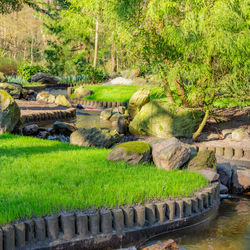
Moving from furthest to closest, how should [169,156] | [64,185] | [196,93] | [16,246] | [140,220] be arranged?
[196,93] < [169,156] < [64,185] < [140,220] < [16,246]

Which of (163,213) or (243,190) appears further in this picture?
(243,190)

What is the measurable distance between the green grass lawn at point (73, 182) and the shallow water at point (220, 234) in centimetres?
63

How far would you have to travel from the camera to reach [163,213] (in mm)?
5742

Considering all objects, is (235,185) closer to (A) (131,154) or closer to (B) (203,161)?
(B) (203,161)

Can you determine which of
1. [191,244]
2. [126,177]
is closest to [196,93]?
[126,177]

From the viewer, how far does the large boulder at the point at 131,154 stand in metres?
7.55

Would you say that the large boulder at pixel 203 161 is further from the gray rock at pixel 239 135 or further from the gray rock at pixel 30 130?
the gray rock at pixel 30 130

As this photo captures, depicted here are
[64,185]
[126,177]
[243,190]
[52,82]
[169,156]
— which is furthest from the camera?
[52,82]

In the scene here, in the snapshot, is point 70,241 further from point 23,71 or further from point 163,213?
point 23,71

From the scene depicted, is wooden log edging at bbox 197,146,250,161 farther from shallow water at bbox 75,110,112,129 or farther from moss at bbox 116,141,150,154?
shallow water at bbox 75,110,112,129

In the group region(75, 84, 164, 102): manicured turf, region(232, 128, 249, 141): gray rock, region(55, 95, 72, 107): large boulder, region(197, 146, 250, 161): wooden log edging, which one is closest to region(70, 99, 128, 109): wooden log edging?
region(75, 84, 164, 102): manicured turf

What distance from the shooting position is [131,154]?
7.57 metres

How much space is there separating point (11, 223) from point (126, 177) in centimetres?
231

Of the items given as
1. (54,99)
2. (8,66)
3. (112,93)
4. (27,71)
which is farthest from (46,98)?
(8,66)
